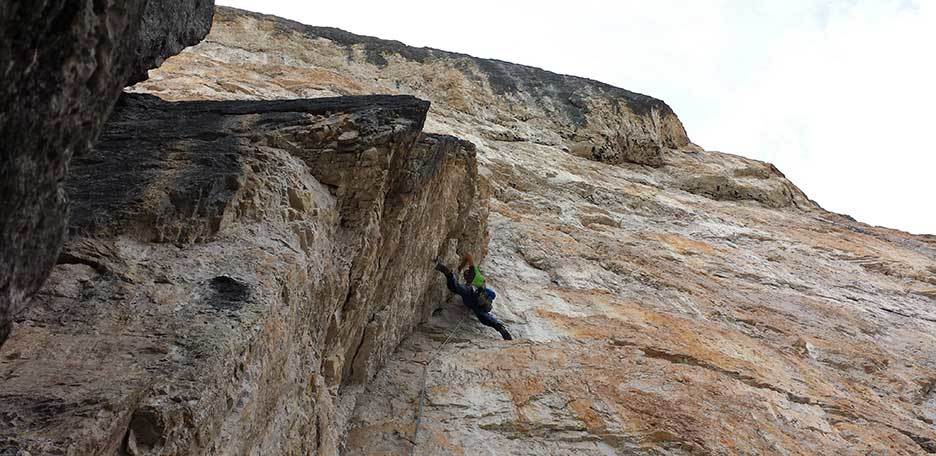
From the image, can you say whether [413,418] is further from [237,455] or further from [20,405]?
[20,405]

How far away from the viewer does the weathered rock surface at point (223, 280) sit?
9.12 ft

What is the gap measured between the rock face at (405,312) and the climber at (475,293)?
0.20 meters

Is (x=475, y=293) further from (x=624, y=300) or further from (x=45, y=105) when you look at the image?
(x=45, y=105)

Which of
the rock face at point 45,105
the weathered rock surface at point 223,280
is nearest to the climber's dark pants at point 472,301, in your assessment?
the weathered rock surface at point 223,280

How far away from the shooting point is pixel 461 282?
890cm

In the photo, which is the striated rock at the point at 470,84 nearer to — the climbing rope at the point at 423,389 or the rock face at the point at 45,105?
the climbing rope at the point at 423,389

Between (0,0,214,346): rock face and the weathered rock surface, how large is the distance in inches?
21.7

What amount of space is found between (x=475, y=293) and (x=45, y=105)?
6.19 meters

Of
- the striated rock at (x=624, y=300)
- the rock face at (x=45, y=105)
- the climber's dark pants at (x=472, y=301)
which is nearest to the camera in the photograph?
the rock face at (x=45, y=105)

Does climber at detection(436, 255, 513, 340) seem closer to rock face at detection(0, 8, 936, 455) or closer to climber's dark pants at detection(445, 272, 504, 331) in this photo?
climber's dark pants at detection(445, 272, 504, 331)

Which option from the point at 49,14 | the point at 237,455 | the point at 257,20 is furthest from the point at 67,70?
the point at 257,20

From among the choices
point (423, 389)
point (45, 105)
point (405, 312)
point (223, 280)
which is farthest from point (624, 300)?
point (45, 105)

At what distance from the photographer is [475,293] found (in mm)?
7906

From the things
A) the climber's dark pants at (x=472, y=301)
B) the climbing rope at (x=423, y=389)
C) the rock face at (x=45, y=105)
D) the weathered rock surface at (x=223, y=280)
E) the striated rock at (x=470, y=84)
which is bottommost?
the climbing rope at (x=423, y=389)
